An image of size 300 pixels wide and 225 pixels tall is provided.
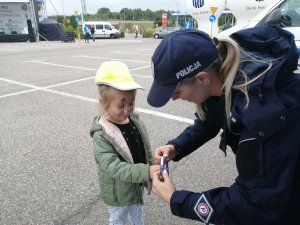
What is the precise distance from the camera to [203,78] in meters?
1.42

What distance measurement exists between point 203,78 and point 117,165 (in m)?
0.73

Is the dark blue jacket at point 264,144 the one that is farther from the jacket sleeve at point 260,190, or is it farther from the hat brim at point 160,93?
the hat brim at point 160,93

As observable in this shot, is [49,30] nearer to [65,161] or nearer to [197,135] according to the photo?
[65,161]

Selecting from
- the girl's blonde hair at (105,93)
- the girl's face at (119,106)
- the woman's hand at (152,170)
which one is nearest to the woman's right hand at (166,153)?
the woman's hand at (152,170)

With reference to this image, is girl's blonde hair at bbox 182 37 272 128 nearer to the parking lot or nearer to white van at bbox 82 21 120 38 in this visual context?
the parking lot

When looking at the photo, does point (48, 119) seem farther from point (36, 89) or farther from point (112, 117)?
point (112, 117)

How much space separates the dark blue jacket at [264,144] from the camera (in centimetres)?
120

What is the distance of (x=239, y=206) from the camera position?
1298 mm

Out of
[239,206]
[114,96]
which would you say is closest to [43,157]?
[114,96]

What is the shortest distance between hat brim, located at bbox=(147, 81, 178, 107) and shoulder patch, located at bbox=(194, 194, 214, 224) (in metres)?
0.49

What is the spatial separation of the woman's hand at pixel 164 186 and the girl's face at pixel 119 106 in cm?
46

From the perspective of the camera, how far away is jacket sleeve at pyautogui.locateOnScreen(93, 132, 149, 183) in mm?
1748

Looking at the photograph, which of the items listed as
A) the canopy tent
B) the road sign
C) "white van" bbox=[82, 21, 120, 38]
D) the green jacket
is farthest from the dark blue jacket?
"white van" bbox=[82, 21, 120, 38]

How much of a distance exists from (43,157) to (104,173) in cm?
196
